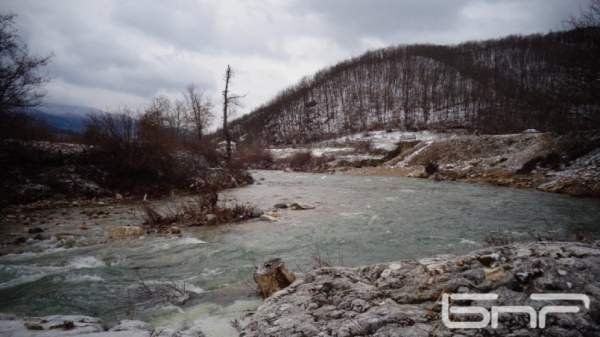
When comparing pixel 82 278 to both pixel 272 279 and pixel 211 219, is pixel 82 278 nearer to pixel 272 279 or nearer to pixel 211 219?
pixel 272 279

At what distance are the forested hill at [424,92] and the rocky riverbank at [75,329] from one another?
5400cm

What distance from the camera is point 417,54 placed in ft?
351

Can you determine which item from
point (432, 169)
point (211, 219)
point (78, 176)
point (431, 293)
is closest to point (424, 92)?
point (432, 169)

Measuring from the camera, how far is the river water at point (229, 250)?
3984mm

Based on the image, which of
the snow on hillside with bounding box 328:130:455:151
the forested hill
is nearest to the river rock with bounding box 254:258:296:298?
the snow on hillside with bounding box 328:130:455:151

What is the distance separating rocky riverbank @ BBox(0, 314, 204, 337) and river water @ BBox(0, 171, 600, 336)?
48cm

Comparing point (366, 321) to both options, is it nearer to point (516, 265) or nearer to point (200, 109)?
point (516, 265)

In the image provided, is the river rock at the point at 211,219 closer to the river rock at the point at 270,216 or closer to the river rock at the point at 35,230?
the river rock at the point at 270,216

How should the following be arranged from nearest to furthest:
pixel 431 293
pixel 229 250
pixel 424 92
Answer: pixel 431 293 < pixel 229 250 < pixel 424 92

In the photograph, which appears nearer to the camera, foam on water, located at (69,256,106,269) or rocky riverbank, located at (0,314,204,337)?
rocky riverbank, located at (0,314,204,337)

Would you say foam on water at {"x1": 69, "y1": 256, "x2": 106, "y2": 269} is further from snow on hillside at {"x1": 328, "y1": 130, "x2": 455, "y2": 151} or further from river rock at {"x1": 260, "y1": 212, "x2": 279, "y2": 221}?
snow on hillside at {"x1": 328, "y1": 130, "x2": 455, "y2": 151}

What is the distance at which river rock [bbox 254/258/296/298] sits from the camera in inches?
152

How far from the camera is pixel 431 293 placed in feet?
8.52

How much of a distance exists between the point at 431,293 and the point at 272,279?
203 centimetres
